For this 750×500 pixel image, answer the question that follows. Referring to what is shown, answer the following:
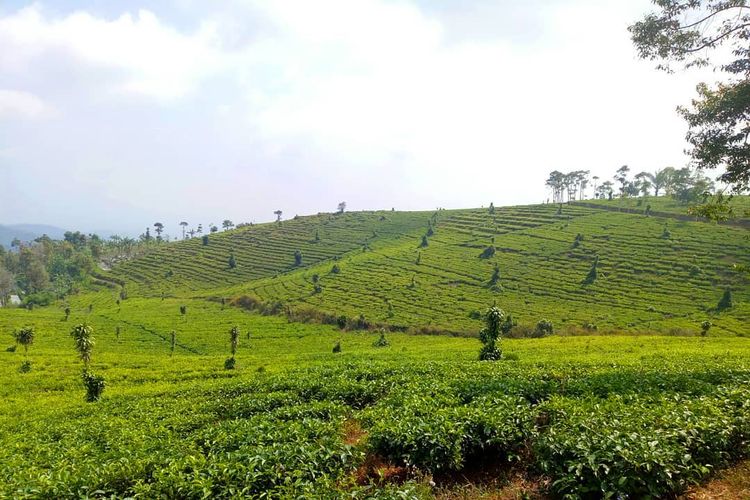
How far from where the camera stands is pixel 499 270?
12494 centimetres

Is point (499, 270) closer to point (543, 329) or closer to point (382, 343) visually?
point (543, 329)

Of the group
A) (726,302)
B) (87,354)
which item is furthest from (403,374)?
(726,302)

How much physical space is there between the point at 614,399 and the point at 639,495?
5.80 meters

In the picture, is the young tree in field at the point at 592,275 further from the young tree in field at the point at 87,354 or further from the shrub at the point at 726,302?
the young tree in field at the point at 87,354

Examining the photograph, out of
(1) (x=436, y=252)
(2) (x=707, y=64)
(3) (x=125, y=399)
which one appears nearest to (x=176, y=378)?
(3) (x=125, y=399)

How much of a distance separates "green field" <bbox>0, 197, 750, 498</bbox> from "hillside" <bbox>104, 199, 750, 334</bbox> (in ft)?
2.81

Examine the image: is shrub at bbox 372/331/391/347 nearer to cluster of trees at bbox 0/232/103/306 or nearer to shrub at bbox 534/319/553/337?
shrub at bbox 534/319/553/337

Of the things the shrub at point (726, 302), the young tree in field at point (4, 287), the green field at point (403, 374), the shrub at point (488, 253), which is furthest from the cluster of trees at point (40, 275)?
the shrub at point (726, 302)

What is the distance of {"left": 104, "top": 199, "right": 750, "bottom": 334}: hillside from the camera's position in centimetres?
9344

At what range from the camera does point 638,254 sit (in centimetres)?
12269

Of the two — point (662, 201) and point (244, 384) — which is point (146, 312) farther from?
point (662, 201)

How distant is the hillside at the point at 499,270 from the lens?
307ft

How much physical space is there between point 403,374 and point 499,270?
106764mm

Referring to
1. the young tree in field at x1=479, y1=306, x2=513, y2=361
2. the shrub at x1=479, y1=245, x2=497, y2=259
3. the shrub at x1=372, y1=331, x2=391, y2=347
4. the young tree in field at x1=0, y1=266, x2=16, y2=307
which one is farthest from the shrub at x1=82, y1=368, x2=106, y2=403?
the young tree in field at x1=0, y1=266, x2=16, y2=307
